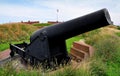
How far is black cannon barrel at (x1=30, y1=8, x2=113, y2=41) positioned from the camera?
26.5ft

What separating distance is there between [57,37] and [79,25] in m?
0.82

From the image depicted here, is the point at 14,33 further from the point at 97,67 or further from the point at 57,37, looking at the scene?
the point at 57,37

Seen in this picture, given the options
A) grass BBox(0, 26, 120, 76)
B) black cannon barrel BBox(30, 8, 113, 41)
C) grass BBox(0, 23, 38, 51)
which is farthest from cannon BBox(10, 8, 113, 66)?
grass BBox(0, 23, 38, 51)

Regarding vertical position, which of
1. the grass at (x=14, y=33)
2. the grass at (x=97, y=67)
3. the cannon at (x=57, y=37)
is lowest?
the grass at (x=14, y=33)

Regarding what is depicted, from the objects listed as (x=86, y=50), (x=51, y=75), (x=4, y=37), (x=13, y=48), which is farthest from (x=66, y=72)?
(x=4, y=37)

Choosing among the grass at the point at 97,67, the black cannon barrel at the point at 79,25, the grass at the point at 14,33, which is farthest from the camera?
the grass at the point at 14,33

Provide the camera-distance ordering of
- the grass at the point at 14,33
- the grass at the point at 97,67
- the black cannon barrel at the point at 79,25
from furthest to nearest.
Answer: the grass at the point at 14,33 < the black cannon barrel at the point at 79,25 < the grass at the point at 97,67

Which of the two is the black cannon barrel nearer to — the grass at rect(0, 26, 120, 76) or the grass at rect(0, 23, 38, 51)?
the grass at rect(0, 26, 120, 76)

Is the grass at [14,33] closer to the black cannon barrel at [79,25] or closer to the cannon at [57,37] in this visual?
the cannon at [57,37]

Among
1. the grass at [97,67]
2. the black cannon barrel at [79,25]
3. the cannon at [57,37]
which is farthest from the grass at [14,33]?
the black cannon barrel at [79,25]

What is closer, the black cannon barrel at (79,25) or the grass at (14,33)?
the black cannon barrel at (79,25)

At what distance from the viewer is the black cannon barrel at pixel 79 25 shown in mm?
8070

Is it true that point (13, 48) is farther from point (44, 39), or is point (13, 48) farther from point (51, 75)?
point (51, 75)

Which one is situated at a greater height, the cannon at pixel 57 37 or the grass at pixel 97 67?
the cannon at pixel 57 37
